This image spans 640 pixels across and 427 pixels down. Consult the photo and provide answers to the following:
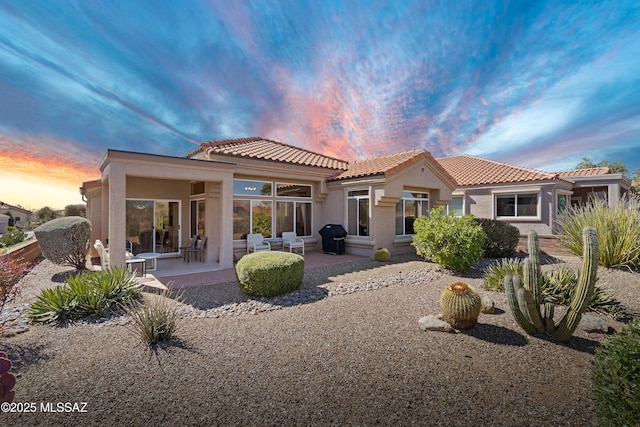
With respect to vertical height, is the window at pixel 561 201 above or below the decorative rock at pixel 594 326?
above

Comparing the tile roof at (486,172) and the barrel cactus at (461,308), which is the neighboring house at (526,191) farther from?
the barrel cactus at (461,308)

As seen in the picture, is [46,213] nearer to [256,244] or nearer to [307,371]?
[256,244]

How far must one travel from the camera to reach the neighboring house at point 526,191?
1705 cm

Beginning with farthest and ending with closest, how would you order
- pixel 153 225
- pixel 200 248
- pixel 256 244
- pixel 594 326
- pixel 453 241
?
pixel 153 225, pixel 256 244, pixel 200 248, pixel 453 241, pixel 594 326

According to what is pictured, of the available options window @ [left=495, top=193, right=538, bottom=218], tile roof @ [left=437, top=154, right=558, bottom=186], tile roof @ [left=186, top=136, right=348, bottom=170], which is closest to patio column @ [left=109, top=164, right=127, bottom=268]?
tile roof @ [left=186, top=136, right=348, bottom=170]

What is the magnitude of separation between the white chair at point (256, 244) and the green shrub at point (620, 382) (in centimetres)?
1169

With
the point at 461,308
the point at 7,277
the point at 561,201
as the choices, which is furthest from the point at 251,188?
the point at 561,201

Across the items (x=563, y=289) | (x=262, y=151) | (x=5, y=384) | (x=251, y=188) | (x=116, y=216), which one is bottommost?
(x=563, y=289)

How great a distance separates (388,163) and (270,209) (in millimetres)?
6888

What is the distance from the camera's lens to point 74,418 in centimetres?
310

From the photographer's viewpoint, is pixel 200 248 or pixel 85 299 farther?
pixel 200 248

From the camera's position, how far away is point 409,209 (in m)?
16.2

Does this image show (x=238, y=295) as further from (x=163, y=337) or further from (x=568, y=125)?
(x=568, y=125)

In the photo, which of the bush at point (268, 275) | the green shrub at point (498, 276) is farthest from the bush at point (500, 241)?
the bush at point (268, 275)
